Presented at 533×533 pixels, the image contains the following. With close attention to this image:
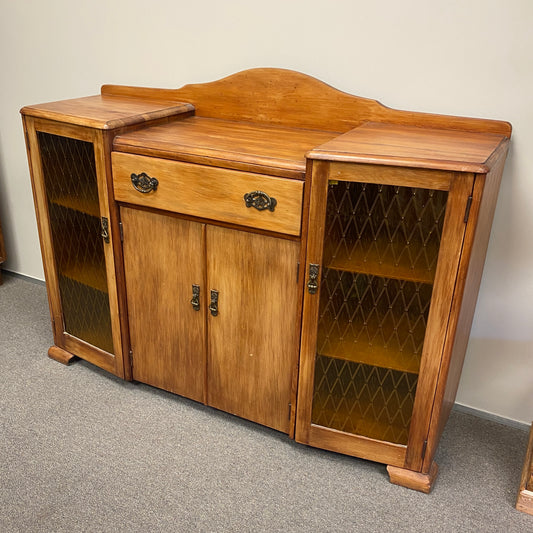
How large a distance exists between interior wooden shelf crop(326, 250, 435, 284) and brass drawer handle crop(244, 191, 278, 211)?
0.57 feet

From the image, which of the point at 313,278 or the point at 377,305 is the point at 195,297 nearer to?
the point at 313,278

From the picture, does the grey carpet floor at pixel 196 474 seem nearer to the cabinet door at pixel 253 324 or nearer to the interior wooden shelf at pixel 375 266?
the cabinet door at pixel 253 324

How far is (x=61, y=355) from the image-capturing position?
167 centimetres

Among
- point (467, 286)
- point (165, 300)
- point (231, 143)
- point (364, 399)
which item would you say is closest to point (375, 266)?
point (467, 286)

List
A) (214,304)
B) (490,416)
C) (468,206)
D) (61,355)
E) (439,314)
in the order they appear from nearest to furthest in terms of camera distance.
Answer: (468,206) < (439,314) < (214,304) < (490,416) < (61,355)

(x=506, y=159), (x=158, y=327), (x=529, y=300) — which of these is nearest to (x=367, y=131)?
(x=506, y=159)

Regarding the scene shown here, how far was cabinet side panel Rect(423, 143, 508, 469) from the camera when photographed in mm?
1014

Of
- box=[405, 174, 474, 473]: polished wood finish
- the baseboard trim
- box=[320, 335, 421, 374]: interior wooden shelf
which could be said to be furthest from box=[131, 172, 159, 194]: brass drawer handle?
the baseboard trim

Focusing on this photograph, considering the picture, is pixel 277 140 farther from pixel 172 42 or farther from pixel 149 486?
pixel 149 486

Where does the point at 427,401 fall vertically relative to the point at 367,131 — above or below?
below

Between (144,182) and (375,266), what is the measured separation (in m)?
0.57

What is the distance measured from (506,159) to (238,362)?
0.80 metres

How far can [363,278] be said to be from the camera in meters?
1.14

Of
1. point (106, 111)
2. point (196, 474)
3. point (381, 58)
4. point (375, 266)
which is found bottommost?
point (196, 474)
